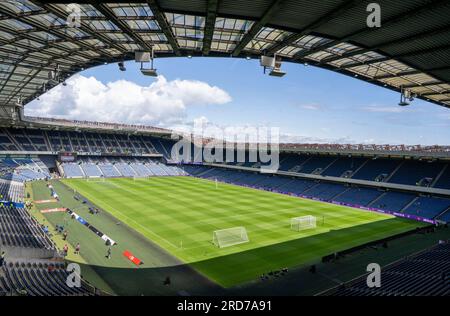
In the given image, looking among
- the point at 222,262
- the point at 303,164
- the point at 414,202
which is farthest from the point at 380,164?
the point at 222,262

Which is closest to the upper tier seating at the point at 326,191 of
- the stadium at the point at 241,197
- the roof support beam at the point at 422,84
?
the stadium at the point at 241,197

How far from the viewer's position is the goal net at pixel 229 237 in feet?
98.5

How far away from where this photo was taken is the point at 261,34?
50.5 feet

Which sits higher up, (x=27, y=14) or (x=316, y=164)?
(x=27, y=14)

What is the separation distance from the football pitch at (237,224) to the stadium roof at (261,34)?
16.2 m

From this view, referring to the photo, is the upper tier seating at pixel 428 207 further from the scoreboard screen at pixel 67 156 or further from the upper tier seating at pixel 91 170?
the scoreboard screen at pixel 67 156

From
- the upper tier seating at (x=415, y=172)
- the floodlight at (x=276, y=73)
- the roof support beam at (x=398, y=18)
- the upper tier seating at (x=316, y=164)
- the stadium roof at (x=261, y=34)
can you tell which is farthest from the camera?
the upper tier seating at (x=316, y=164)

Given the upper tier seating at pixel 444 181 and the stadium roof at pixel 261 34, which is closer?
the stadium roof at pixel 261 34

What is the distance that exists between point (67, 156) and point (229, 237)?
220ft

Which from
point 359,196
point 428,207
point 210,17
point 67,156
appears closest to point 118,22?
point 210,17

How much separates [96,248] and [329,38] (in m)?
25.7

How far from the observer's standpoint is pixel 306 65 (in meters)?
19.2

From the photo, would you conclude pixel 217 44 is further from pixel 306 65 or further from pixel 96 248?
pixel 96 248

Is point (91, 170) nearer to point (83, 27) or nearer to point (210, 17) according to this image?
point (83, 27)
